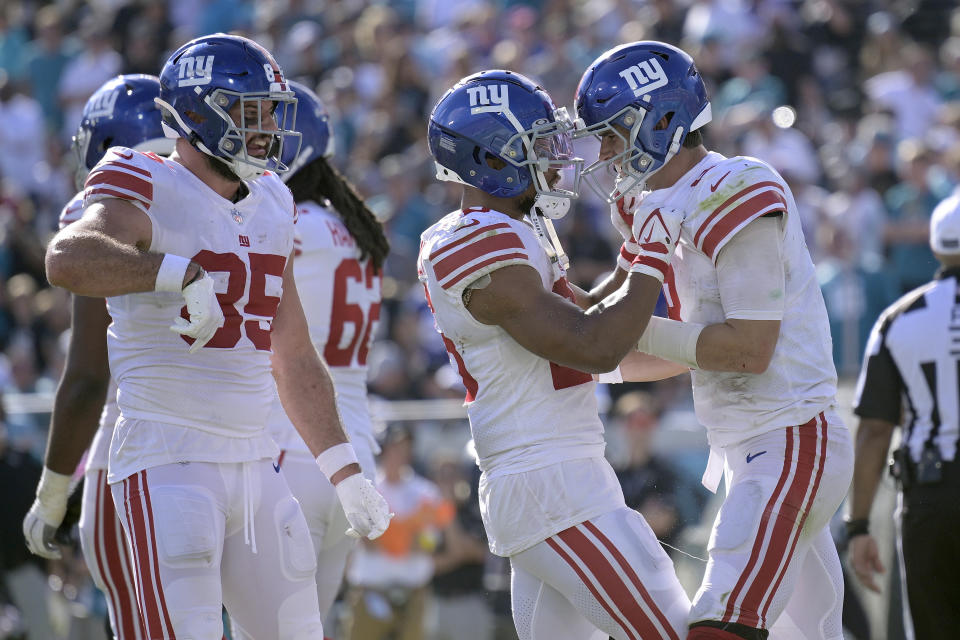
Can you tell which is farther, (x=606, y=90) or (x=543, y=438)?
(x=606, y=90)

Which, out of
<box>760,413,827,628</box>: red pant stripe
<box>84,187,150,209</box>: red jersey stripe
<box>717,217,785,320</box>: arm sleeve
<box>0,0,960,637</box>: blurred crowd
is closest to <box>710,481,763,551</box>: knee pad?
<box>760,413,827,628</box>: red pant stripe

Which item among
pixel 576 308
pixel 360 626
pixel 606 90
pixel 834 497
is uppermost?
pixel 606 90

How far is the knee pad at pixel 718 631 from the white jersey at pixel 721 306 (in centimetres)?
57

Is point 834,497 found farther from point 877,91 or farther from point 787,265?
point 877,91

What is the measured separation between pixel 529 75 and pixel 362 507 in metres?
8.25

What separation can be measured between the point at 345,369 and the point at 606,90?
1.74 metres

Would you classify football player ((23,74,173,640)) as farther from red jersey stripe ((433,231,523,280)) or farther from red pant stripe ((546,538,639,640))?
red pant stripe ((546,538,639,640))

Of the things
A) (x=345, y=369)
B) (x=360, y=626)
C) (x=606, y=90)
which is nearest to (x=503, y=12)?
(x=360, y=626)

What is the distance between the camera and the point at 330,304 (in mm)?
5188

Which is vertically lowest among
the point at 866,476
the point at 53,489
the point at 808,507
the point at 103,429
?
the point at 866,476

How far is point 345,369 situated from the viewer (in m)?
5.28

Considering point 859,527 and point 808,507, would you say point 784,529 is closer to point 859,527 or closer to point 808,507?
point 808,507

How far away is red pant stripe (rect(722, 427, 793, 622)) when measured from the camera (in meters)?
3.70

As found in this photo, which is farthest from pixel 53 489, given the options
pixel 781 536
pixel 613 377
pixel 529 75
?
pixel 529 75
